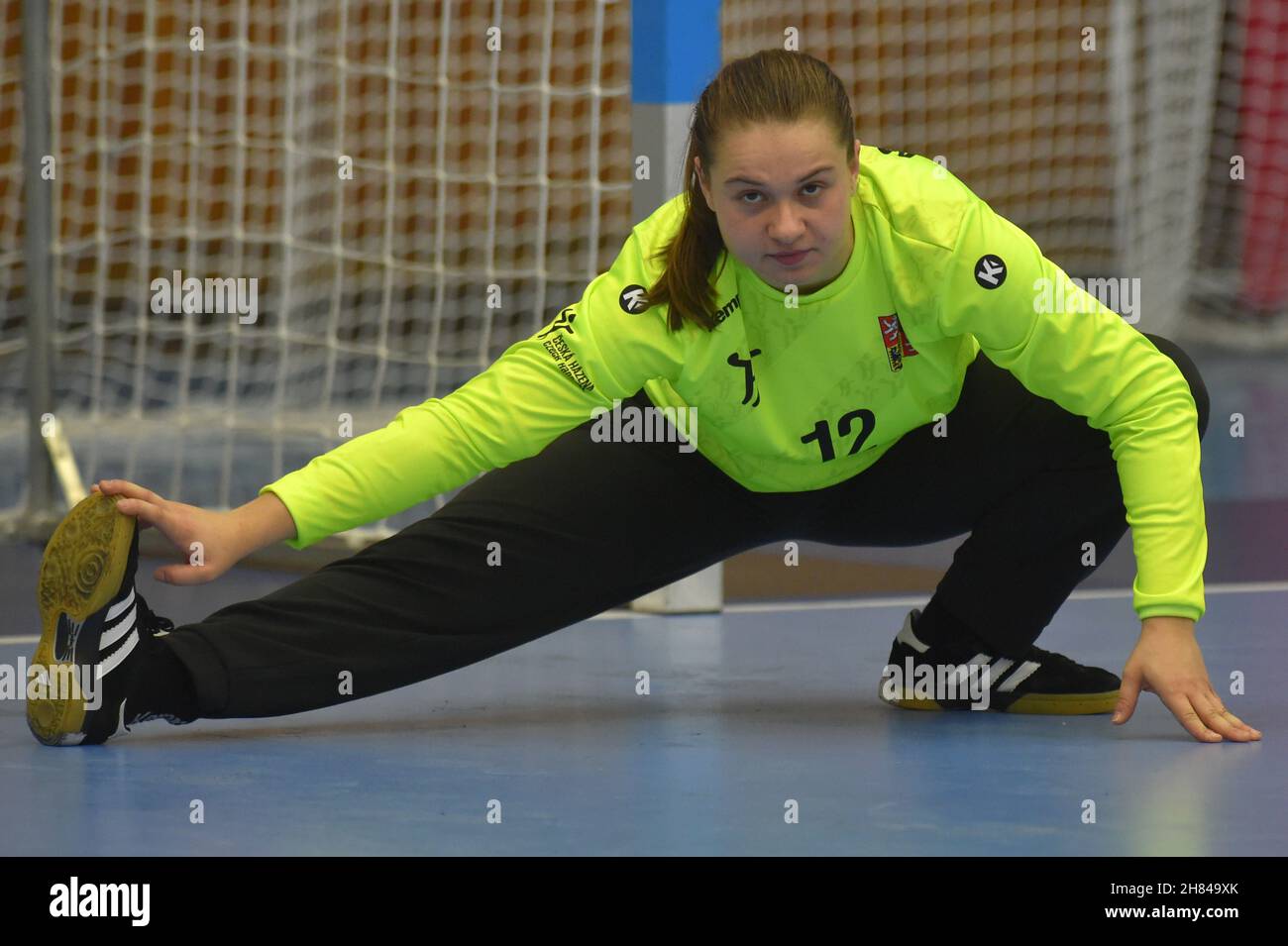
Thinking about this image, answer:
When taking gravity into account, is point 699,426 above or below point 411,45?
below

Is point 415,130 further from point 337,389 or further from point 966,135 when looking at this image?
point 966,135

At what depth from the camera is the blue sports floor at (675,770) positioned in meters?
1.65

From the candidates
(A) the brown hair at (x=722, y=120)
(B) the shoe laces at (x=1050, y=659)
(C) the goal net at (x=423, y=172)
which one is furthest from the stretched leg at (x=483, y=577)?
(C) the goal net at (x=423, y=172)

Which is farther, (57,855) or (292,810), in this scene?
(292,810)

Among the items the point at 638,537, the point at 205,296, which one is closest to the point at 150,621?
the point at 638,537

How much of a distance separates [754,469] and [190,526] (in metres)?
0.65

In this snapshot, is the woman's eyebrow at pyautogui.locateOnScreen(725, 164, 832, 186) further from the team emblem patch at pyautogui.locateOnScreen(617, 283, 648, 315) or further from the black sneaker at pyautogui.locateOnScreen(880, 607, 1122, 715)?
the black sneaker at pyautogui.locateOnScreen(880, 607, 1122, 715)

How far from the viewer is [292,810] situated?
1.76m

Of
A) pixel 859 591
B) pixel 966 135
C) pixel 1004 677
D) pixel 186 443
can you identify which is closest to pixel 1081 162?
pixel 966 135

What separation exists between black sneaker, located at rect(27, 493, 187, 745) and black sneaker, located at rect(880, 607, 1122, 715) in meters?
0.88

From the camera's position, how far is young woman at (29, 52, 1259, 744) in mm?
1923

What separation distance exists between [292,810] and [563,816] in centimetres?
25
